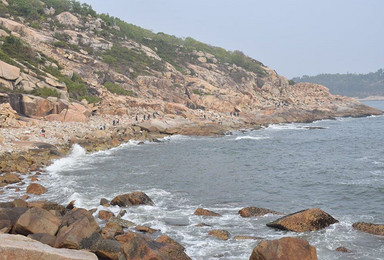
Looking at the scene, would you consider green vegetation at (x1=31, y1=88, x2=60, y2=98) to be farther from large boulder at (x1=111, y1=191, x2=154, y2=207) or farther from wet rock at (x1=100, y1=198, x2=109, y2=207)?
large boulder at (x1=111, y1=191, x2=154, y2=207)

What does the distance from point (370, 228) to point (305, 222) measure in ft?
8.21

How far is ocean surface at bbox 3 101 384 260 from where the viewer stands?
1287 cm

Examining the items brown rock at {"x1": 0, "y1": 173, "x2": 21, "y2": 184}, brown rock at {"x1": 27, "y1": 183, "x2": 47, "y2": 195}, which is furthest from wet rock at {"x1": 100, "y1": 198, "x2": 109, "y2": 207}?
brown rock at {"x1": 0, "y1": 173, "x2": 21, "y2": 184}

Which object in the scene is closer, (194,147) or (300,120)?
(194,147)

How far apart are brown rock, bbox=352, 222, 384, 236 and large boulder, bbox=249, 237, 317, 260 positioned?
4567 mm

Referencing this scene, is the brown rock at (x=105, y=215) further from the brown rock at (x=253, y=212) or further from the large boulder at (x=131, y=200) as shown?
the brown rock at (x=253, y=212)

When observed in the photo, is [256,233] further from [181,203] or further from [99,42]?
[99,42]

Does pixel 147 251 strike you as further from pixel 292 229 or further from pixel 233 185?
pixel 233 185

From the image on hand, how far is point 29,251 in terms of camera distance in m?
7.30

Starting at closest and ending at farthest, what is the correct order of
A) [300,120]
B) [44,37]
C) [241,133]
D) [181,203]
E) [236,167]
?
[181,203] < [236,167] < [241,133] < [44,37] < [300,120]

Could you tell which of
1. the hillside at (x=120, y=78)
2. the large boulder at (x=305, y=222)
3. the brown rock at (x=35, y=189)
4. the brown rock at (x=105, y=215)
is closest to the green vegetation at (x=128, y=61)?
the hillside at (x=120, y=78)

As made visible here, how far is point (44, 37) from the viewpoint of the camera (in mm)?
62406

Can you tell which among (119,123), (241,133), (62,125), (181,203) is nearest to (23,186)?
(181,203)

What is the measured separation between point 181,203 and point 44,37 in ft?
183
